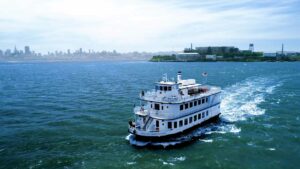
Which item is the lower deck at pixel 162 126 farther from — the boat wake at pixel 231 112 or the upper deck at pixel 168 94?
the upper deck at pixel 168 94

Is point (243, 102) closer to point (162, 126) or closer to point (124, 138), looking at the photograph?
point (162, 126)

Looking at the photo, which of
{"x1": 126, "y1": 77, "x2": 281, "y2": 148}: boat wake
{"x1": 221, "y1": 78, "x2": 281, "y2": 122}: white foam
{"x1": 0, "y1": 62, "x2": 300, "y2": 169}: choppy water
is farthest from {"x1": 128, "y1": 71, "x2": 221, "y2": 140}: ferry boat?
{"x1": 221, "y1": 78, "x2": 281, "y2": 122}: white foam

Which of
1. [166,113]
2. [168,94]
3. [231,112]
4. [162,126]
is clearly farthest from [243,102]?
[162,126]

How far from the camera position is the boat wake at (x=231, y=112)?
41.5m

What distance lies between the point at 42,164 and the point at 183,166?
56.4 feet

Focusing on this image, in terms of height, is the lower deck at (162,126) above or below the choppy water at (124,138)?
above

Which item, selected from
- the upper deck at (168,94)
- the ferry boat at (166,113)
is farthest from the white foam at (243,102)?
the upper deck at (168,94)

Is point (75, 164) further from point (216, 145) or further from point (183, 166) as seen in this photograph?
point (216, 145)

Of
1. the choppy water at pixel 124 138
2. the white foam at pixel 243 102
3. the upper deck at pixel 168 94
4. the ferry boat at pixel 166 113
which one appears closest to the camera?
the choppy water at pixel 124 138

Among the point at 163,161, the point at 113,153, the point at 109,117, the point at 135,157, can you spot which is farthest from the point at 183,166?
the point at 109,117

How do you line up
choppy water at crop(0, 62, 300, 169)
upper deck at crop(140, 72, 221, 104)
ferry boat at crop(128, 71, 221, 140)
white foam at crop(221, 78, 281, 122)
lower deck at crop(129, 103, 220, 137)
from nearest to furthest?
choppy water at crop(0, 62, 300, 169) → lower deck at crop(129, 103, 220, 137) → ferry boat at crop(128, 71, 221, 140) → upper deck at crop(140, 72, 221, 104) → white foam at crop(221, 78, 281, 122)

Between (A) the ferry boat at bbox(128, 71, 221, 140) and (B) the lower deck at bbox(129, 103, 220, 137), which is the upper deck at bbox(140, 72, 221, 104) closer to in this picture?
(A) the ferry boat at bbox(128, 71, 221, 140)

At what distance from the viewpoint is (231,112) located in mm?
59125

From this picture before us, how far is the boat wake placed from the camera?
41500mm
